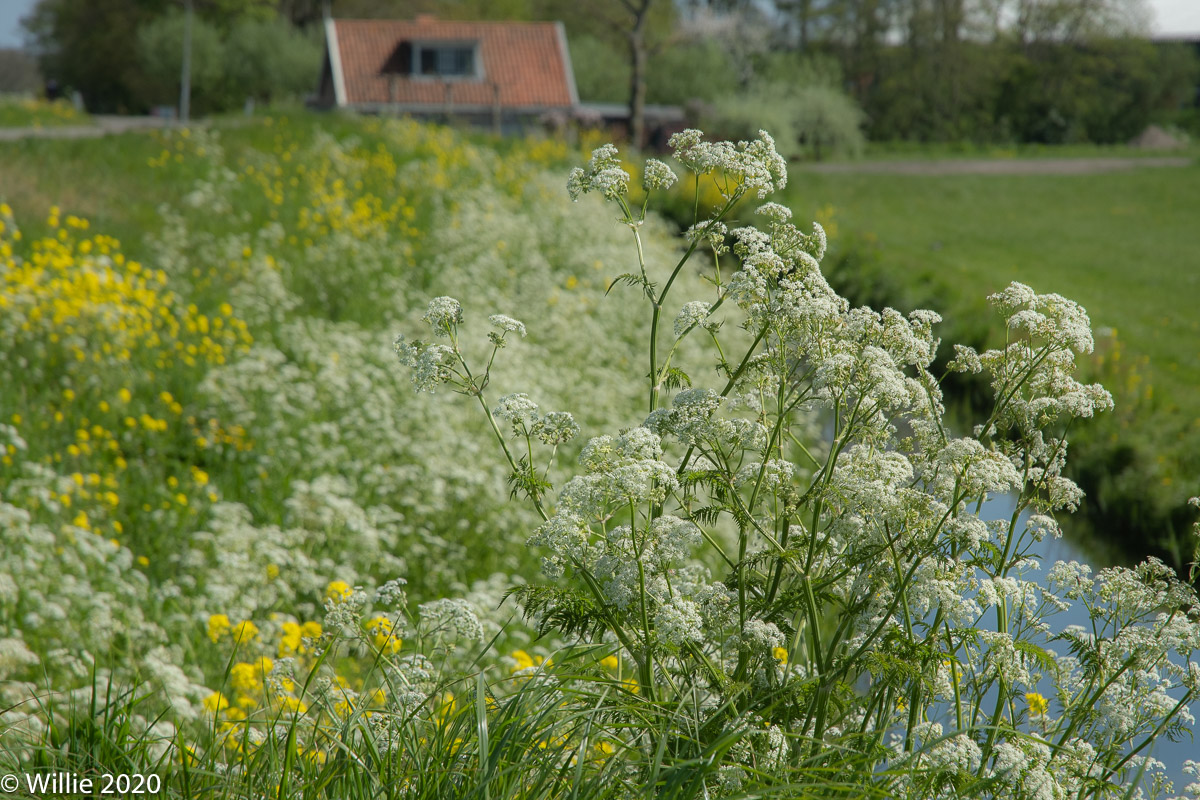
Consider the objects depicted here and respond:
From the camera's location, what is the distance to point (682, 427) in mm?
2264

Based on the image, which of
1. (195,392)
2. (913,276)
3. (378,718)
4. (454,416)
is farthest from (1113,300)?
(378,718)

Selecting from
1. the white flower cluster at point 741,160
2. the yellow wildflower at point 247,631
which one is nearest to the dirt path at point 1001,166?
the yellow wildflower at point 247,631

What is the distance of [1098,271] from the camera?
1379cm

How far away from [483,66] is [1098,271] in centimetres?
2859

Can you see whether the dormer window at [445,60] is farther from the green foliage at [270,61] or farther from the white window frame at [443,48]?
the green foliage at [270,61]

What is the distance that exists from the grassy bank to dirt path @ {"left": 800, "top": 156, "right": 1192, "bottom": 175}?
50.6 inches

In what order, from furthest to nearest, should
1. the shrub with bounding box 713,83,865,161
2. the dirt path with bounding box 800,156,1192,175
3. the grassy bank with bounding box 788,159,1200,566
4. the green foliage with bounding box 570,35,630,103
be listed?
the green foliage with bounding box 570,35,630,103
the shrub with bounding box 713,83,865,161
the dirt path with bounding box 800,156,1192,175
the grassy bank with bounding box 788,159,1200,566

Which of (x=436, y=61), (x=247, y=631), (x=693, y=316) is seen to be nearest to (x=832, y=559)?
(x=693, y=316)

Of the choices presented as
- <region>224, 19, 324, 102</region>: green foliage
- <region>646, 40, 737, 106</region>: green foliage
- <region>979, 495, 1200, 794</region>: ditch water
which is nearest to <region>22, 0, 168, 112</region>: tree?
<region>224, 19, 324, 102</region>: green foliage

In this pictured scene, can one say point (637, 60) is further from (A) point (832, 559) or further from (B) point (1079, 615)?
(A) point (832, 559)

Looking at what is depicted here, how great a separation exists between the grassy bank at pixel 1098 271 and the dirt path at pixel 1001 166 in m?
1.29

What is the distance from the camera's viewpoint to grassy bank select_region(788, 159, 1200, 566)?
7.02m

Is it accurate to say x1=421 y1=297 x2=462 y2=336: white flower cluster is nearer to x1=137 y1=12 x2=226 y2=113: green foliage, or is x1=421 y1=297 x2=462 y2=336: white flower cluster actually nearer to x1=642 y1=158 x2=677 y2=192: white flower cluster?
x1=642 y1=158 x2=677 y2=192: white flower cluster

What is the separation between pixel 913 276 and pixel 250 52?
44.0 m
